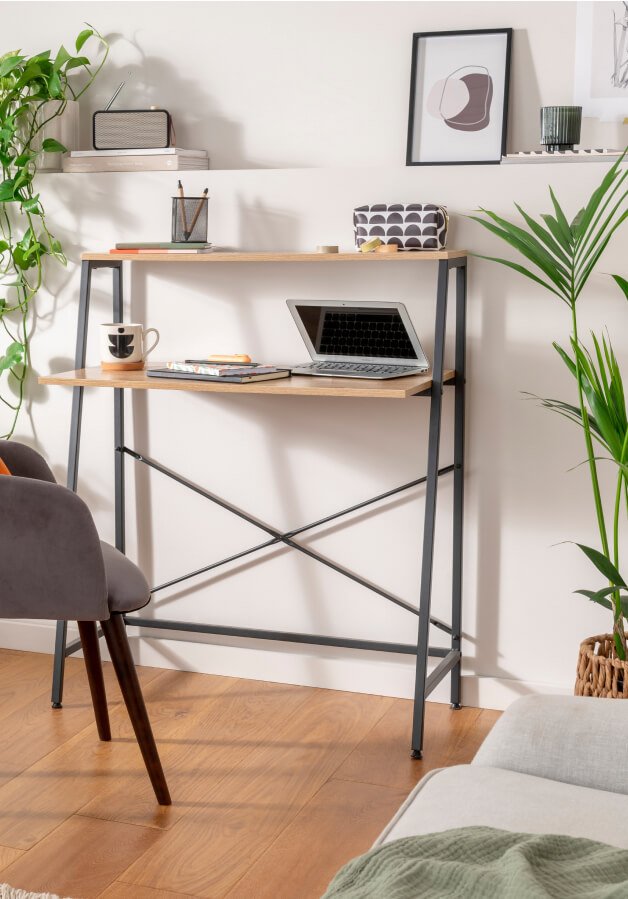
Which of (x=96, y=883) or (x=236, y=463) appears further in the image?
A: (x=236, y=463)

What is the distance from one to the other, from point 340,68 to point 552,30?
0.55m

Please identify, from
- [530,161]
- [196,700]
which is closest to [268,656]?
[196,700]

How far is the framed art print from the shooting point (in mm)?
2625

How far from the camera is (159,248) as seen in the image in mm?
2680

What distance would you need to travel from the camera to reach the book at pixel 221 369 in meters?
2.43

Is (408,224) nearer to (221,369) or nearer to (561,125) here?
(561,125)

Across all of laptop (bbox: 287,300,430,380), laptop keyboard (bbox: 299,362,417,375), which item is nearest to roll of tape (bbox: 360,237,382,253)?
laptop (bbox: 287,300,430,380)

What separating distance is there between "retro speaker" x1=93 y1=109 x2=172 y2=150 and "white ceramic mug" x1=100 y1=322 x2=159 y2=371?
0.55 metres

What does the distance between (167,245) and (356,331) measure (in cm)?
53

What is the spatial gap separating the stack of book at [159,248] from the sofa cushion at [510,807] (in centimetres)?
163

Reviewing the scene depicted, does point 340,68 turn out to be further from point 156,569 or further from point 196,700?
point 196,700

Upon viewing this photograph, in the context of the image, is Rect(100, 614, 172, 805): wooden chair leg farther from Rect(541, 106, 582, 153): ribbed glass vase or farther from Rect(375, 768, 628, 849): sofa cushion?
Rect(541, 106, 582, 153): ribbed glass vase

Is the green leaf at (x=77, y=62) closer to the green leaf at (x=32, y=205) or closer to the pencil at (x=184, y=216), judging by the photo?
the green leaf at (x=32, y=205)

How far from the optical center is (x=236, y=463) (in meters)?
2.89
